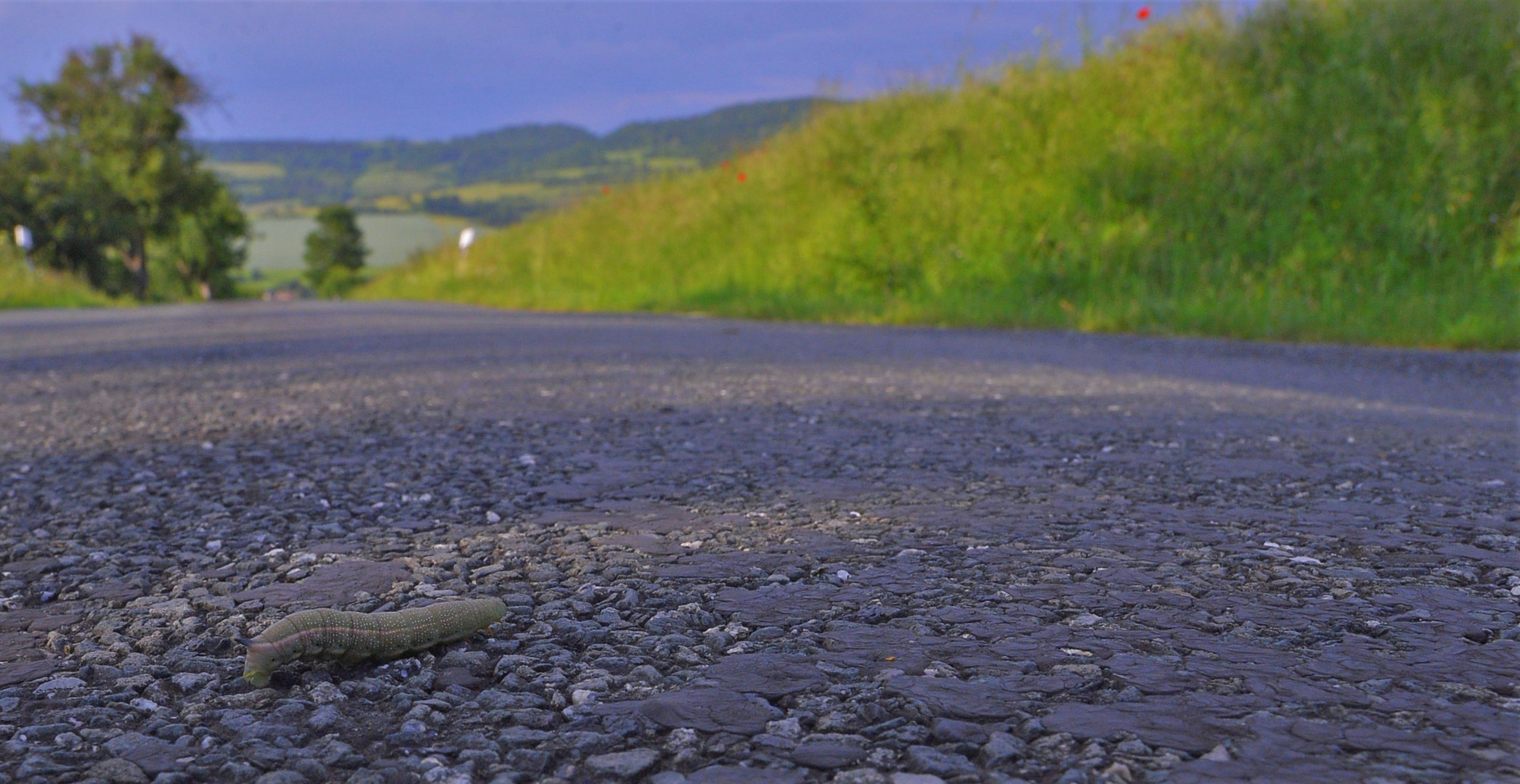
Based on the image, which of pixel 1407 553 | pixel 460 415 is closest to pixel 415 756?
pixel 1407 553

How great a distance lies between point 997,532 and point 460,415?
2.75 metres

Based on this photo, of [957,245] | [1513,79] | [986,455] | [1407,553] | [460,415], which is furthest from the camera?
[957,245]

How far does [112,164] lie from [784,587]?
39568 millimetres

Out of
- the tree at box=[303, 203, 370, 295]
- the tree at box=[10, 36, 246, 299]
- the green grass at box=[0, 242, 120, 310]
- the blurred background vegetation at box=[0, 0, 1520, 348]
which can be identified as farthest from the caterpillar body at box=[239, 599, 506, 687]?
the tree at box=[303, 203, 370, 295]

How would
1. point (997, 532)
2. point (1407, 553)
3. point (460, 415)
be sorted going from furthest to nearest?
point (460, 415) → point (997, 532) → point (1407, 553)

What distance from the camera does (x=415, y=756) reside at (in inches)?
55.5

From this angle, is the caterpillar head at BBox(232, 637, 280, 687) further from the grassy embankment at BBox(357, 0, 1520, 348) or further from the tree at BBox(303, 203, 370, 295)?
the tree at BBox(303, 203, 370, 295)

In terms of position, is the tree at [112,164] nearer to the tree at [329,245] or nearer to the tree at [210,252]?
the tree at [210,252]

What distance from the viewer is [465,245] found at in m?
25.5

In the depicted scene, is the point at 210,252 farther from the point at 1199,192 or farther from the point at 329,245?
the point at 1199,192

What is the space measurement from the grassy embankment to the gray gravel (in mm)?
4725

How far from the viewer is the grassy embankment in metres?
9.03

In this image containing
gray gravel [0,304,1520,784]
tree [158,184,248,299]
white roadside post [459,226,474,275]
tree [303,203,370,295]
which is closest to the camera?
gray gravel [0,304,1520,784]

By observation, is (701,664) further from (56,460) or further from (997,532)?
(56,460)
